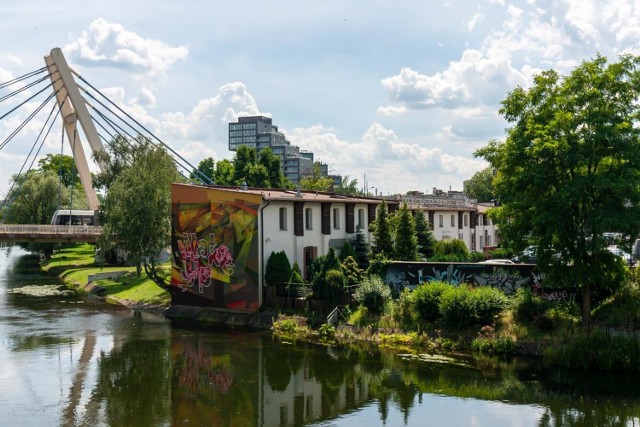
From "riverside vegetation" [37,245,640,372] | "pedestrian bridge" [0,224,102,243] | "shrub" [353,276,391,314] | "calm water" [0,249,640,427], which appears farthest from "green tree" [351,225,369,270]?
"pedestrian bridge" [0,224,102,243]

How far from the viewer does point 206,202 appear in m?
41.1

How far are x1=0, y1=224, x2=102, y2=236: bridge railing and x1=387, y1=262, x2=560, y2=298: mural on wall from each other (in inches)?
1443

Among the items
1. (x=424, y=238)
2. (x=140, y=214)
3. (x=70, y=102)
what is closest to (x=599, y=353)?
(x=424, y=238)

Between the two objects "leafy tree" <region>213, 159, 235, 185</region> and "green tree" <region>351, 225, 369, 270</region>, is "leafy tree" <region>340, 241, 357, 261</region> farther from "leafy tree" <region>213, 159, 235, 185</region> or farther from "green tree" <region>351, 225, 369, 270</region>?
"leafy tree" <region>213, 159, 235, 185</region>

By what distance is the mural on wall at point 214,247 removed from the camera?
38.6 m

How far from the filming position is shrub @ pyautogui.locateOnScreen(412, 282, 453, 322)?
31484 mm

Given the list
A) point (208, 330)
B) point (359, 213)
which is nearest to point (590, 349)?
point (208, 330)

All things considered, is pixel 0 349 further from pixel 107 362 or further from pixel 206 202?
pixel 206 202

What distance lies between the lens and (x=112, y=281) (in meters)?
56.4

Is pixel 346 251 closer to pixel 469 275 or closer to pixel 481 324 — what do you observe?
pixel 469 275

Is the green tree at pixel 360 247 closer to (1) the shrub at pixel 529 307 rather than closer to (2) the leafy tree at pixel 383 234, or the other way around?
(2) the leafy tree at pixel 383 234

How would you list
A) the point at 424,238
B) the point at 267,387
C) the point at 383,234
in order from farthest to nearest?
the point at 424,238
the point at 383,234
the point at 267,387

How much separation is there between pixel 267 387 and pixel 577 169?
1538 cm

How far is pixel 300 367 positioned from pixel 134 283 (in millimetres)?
28988
